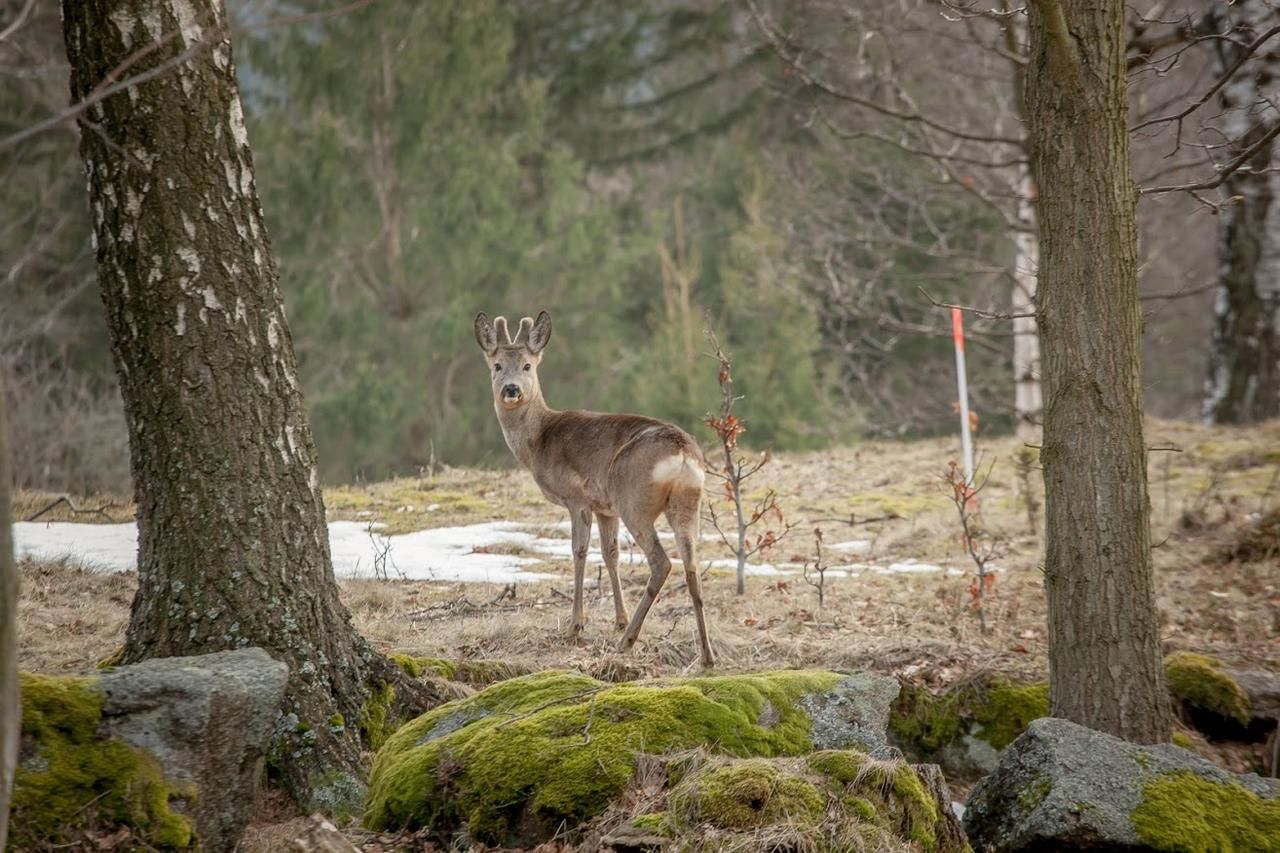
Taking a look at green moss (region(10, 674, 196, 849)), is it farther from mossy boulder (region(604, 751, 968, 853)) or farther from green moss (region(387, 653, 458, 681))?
green moss (region(387, 653, 458, 681))

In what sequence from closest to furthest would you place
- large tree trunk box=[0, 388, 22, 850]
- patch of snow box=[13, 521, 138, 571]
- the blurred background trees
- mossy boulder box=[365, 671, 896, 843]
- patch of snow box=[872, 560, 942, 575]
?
large tree trunk box=[0, 388, 22, 850] → mossy boulder box=[365, 671, 896, 843] → patch of snow box=[13, 521, 138, 571] → patch of snow box=[872, 560, 942, 575] → the blurred background trees

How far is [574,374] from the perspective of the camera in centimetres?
2362

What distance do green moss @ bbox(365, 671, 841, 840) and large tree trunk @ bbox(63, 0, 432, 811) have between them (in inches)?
22.0

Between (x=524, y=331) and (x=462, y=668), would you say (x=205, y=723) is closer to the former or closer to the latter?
(x=462, y=668)

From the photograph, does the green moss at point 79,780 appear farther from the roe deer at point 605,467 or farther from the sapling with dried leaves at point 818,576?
the sapling with dried leaves at point 818,576

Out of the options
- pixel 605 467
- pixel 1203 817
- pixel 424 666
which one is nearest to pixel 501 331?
pixel 605 467

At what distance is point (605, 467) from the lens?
758cm

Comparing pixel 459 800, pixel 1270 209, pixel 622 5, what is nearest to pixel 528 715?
pixel 459 800

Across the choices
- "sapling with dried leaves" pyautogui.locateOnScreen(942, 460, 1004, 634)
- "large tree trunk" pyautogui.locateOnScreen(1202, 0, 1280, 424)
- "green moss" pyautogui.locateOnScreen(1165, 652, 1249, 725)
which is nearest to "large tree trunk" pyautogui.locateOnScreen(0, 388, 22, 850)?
"green moss" pyautogui.locateOnScreen(1165, 652, 1249, 725)

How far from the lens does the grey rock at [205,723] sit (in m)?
4.02

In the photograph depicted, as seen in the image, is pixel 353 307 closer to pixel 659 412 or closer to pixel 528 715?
pixel 659 412

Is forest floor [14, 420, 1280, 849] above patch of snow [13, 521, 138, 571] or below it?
below

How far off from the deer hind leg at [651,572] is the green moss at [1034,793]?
2.58m

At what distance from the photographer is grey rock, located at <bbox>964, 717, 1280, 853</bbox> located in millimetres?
4645
